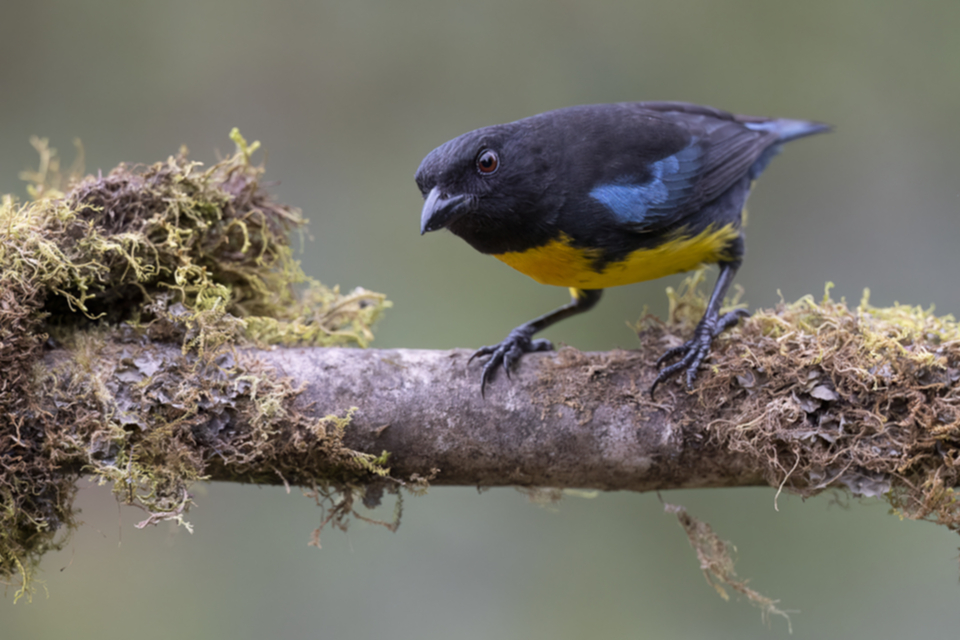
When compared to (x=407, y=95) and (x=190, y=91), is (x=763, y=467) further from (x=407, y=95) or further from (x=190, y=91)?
(x=190, y=91)

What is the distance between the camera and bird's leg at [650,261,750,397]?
2.33 meters

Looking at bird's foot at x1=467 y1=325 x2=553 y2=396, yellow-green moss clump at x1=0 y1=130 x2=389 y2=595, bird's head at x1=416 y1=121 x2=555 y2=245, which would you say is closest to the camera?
yellow-green moss clump at x1=0 y1=130 x2=389 y2=595

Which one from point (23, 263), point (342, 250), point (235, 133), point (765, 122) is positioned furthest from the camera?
point (342, 250)

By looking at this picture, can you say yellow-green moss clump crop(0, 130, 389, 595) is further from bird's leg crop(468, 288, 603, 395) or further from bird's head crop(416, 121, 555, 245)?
bird's head crop(416, 121, 555, 245)

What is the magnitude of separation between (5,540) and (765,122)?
12.6 ft

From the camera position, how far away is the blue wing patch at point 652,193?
262 centimetres

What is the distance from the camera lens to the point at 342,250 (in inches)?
191

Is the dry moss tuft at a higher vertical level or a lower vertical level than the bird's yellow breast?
lower

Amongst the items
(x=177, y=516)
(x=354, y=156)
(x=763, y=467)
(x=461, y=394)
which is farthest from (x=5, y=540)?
(x=354, y=156)

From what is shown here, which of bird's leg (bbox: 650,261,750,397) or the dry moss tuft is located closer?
the dry moss tuft

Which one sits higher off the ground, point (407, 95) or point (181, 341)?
point (407, 95)

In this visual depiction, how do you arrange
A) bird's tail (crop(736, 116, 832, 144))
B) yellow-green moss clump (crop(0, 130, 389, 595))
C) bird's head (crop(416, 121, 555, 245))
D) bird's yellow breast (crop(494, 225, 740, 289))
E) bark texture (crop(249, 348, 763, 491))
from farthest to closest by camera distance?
bird's tail (crop(736, 116, 832, 144)) → bird's yellow breast (crop(494, 225, 740, 289)) → bird's head (crop(416, 121, 555, 245)) → bark texture (crop(249, 348, 763, 491)) → yellow-green moss clump (crop(0, 130, 389, 595))

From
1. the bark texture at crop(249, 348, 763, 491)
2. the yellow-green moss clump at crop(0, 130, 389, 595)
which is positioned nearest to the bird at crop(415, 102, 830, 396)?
the bark texture at crop(249, 348, 763, 491)

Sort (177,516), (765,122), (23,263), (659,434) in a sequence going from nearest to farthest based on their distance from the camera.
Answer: (177,516) → (23,263) → (659,434) → (765,122)
